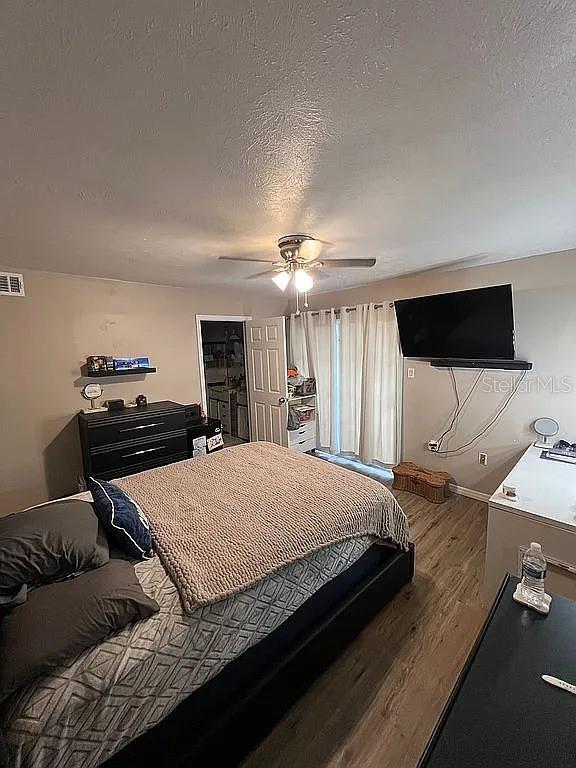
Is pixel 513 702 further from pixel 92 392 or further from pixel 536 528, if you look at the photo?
pixel 92 392

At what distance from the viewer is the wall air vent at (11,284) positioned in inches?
111

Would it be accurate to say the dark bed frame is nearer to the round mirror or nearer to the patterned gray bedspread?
the patterned gray bedspread

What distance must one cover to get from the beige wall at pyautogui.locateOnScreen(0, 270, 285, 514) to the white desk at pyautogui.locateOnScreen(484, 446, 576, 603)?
11.1 feet

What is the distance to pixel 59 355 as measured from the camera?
3.16 m

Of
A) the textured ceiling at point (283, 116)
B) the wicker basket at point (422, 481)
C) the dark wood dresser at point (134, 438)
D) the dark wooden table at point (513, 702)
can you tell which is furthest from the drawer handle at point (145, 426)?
the dark wooden table at point (513, 702)

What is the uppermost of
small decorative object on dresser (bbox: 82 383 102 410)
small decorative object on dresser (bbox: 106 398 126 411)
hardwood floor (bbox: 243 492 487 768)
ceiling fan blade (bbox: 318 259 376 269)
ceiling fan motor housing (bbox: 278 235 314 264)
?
ceiling fan motor housing (bbox: 278 235 314 264)

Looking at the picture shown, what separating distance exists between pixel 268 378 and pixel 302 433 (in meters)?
0.93

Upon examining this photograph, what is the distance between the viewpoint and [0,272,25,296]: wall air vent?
2.81m

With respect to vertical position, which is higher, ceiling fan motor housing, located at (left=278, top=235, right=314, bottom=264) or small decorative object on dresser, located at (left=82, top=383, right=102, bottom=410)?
ceiling fan motor housing, located at (left=278, top=235, right=314, bottom=264)

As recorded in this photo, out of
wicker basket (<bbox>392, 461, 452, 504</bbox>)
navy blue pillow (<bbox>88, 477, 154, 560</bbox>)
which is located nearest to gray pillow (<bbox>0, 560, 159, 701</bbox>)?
navy blue pillow (<bbox>88, 477, 154, 560</bbox>)

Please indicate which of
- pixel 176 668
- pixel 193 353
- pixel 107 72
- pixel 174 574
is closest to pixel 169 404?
pixel 193 353

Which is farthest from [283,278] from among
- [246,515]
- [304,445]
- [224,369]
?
[224,369]

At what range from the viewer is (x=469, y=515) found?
123 inches

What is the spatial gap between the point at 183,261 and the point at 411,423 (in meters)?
2.93
